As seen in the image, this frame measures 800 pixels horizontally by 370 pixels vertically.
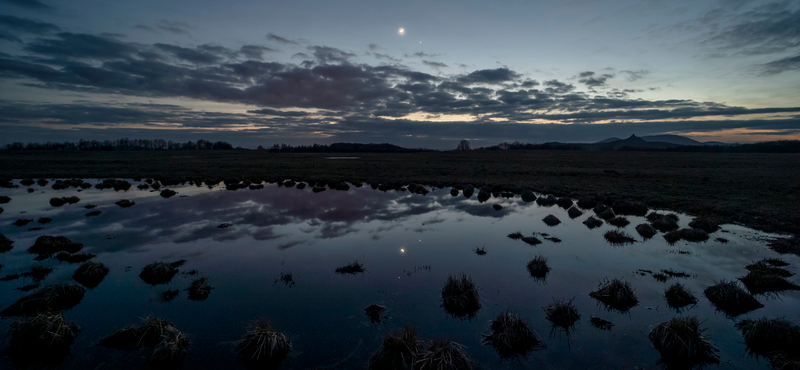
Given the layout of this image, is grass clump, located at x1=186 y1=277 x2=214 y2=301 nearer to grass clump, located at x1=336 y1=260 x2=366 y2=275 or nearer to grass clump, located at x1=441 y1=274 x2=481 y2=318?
grass clump, located at x1=336 y1=260 x2=366 y2=275

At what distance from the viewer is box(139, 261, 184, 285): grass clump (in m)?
13.2

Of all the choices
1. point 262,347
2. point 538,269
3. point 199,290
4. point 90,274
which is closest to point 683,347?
point 538,269

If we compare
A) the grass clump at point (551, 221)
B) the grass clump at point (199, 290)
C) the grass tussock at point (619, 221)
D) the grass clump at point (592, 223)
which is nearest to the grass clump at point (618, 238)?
the grass clump at point (592, 223)

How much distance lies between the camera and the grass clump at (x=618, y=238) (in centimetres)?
1911

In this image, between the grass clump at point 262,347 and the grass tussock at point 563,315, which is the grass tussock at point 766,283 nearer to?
the grass tussock at point 563,315

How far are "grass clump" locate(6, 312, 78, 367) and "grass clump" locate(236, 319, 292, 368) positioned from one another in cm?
459

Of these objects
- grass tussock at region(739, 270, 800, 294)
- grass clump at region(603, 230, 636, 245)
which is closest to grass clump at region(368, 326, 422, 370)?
grass tussock at region(739, 270, 800, 294)

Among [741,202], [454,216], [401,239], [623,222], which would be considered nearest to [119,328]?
[401,239]

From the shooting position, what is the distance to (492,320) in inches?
415

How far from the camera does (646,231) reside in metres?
20.5

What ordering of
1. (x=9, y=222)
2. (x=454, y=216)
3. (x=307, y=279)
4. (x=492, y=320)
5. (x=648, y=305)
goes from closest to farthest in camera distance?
(x=492, y=320) → (x=648, y=305) → (x=307, y=279) → (x=9, y=222) → (x=454, y=216)

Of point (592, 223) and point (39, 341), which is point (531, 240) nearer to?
point (592, 223)

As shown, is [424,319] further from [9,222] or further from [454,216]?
[9,222]

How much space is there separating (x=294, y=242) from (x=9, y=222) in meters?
20.9
